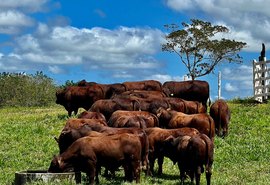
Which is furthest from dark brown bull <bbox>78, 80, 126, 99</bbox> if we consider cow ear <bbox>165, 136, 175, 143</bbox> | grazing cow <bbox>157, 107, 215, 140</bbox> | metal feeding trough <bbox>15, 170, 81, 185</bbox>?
metal feeding trough <bbox>15, 170, 81, 185</bbox>

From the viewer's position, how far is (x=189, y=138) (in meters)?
14.5

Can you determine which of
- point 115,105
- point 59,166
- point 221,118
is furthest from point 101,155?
point 221,118

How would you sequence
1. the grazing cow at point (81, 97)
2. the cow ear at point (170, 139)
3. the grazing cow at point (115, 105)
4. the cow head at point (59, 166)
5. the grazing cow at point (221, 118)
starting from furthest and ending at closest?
1. the grazing cow at point (81, 97)
2. the grazing cow at point (221, 118)
3. the grazing cow at point (115, 105)
4. the cow ear at point (170, 139)
5. the cow head at point (59, 166)

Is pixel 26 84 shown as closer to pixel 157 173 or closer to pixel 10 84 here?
pixel 10 84

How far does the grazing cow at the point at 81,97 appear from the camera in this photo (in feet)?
96.5

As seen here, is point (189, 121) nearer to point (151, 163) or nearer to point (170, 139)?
point (151, 163)

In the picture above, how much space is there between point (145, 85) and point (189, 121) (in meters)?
11.1

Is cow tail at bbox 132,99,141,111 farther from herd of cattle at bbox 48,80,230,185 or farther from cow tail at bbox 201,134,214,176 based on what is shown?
cow tail at bbox 201,134,214,176

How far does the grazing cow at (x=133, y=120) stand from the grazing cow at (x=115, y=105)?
10.7ft

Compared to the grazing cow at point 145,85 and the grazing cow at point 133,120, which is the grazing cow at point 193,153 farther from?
the grazing cow at point 145,85

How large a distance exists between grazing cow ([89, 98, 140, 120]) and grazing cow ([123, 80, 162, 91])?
21.3ft

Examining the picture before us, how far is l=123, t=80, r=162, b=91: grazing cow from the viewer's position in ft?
98.3

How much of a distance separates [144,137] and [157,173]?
7.39 feet

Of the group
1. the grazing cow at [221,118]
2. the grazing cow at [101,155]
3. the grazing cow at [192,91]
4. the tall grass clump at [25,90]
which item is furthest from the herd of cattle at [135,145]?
the tall grass clump at [25,90]
